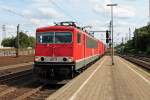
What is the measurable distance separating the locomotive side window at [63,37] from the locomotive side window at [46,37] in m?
0.26

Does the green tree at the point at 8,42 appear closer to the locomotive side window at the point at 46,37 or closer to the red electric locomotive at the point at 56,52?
the locomotive side window at the point at 46,37

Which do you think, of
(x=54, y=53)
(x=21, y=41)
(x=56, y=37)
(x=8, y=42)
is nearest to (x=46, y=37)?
(x=56, y=37)

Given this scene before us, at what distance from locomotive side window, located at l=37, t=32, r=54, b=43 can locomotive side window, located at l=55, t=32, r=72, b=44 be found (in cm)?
26

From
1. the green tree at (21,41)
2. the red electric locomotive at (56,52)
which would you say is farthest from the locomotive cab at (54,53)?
the green tree at (21,41)

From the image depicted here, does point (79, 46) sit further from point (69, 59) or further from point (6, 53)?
point (6, 53)

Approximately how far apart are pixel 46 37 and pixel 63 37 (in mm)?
904

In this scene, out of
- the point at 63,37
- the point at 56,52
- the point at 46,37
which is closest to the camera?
Answer: the point at 56,52

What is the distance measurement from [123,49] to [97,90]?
12530 cm

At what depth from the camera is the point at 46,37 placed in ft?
66.4

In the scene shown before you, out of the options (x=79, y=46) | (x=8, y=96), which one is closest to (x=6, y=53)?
(x=79, y=46)

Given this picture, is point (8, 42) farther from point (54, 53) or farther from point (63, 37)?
point (54, 53)

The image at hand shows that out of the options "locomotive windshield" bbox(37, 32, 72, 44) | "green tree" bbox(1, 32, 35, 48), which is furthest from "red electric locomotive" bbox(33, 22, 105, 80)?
"green tree" bbox(1, 32, 35, 48)

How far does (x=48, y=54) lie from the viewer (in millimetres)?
19672

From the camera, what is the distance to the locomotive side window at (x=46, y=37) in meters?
20.2
